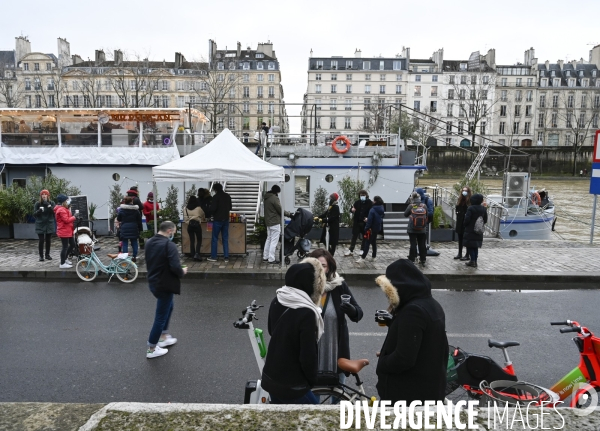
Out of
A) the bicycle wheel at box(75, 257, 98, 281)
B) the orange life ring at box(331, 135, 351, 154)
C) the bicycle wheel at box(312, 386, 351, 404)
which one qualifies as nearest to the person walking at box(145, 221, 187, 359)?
the bicycle wheel at box(312, 386, 351, 404)

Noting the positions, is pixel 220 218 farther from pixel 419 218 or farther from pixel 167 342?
pixel 167 342

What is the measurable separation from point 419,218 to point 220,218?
495 cm

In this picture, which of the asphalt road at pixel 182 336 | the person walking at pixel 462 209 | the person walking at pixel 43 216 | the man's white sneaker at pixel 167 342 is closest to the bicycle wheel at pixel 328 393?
the asphalt road at pixel 182 336

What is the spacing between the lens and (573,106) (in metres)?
91.6

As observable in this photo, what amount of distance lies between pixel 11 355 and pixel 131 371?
6.12 ft

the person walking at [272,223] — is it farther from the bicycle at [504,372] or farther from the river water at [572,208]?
the river water at [572,208]

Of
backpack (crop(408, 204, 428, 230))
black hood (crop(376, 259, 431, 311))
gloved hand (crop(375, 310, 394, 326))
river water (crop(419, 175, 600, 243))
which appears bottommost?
river water (crop(419, 175, 600, 243))

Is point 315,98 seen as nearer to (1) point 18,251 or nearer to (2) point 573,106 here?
(2) point 573,106

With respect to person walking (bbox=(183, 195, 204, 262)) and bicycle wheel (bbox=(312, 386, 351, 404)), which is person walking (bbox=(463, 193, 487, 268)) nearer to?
person walking (bbox=(183, 195, 204, 262))

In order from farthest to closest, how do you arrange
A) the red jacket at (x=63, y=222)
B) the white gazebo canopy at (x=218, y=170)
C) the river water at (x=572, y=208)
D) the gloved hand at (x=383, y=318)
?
the river water at (x=572, y=208) < the white gazebo canopy at (x=218, y=170) < the red jacket at (x=63, y=222) < the gloved hand at (x=383, y=318)

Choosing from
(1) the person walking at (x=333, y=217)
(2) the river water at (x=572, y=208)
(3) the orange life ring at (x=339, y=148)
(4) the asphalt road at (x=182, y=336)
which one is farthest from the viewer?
(2) the river water at (x=572, y=208)

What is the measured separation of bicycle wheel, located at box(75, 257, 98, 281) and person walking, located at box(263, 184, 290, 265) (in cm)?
414

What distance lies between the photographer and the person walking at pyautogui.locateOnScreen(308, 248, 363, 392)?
4.40 meters

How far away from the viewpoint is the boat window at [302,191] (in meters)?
20.2
